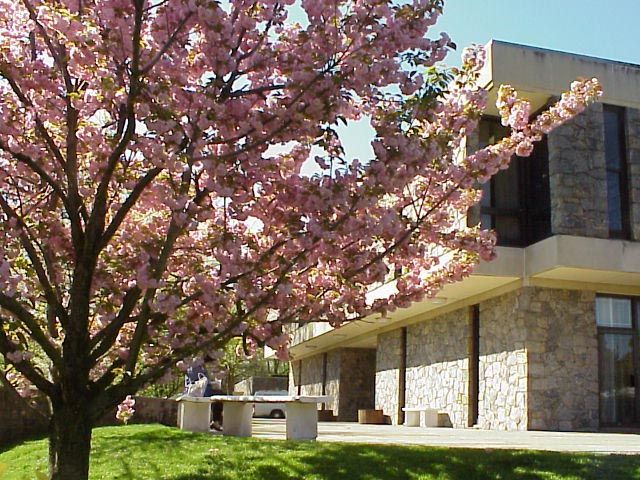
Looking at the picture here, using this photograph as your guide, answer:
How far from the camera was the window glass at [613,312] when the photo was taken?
1385cm

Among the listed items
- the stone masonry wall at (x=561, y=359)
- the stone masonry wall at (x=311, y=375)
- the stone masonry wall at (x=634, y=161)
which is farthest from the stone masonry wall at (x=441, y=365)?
the stone masonry wall at (x=311, y=375)

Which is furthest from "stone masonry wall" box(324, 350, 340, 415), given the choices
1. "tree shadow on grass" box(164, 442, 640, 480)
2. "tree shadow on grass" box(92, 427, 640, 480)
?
"tree shadow on grass" box(164, 442, 640, 480)

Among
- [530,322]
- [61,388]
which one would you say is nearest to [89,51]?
[61,388]

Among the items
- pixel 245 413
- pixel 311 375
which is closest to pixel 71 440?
pixel 245 413

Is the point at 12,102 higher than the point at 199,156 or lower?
higher

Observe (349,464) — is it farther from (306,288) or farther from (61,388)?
(61,388)

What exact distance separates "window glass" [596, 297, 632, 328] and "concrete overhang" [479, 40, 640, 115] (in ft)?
12.0

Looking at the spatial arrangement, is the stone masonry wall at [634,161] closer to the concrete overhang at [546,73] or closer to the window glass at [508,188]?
the concrete overhang at [546,73]

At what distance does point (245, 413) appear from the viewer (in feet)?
37.3

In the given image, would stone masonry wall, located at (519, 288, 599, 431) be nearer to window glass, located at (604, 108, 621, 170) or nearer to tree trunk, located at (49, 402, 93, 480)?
window glass, located at (604, 108, 621, 170)

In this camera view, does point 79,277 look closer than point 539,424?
Yes

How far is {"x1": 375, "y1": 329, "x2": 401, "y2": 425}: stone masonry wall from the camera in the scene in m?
19.8

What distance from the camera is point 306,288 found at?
572 centimetres

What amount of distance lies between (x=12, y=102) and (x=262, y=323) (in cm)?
229
